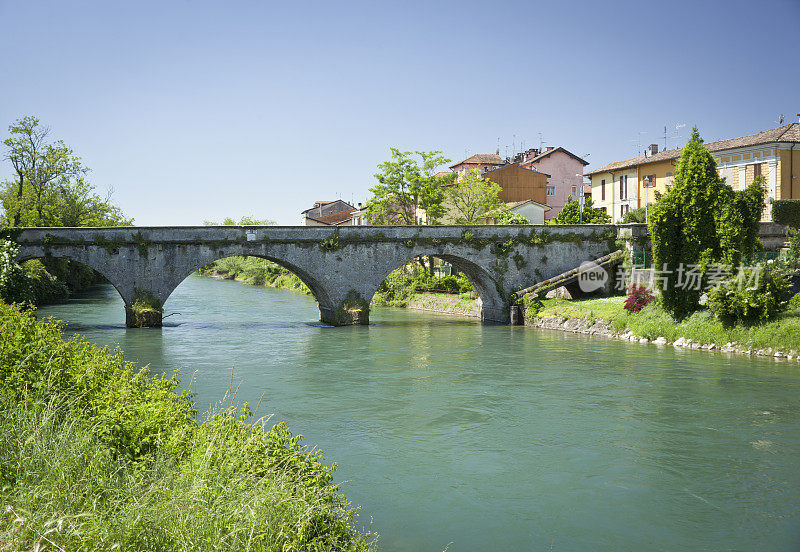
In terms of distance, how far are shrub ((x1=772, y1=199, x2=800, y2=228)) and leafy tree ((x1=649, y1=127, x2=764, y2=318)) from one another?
10655mm

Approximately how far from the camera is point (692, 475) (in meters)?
11.9

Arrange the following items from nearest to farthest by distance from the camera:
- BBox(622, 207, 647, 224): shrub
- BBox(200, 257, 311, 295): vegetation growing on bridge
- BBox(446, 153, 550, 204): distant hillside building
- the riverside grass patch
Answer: the riverside grass patch → BBox(622, 207, 647, 224): shrub → BBox(446, 153, 550, 204): distant hillside building → BBox(200, 257, 311, 295): vegetation growing on bridge

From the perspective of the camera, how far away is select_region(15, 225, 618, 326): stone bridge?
109 ft

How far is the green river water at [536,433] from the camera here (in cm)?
987

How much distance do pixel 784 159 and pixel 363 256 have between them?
2453 cm

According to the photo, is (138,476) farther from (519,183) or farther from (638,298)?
(519,183)

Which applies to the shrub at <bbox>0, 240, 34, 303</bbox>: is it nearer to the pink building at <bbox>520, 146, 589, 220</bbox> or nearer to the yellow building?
the yellow building

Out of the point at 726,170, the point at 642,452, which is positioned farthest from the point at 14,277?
the point at 726,170

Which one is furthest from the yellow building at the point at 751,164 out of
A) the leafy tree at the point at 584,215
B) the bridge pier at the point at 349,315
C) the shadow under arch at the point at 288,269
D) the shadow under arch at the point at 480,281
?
the shadow under arch at the point at 288,269

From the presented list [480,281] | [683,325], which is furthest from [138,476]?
[480,281]

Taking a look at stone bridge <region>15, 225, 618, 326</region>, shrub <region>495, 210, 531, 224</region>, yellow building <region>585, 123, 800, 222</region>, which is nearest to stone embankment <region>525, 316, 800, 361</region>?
stone bridge <region>15, 225, 618, 326</region>

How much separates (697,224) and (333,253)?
56.6ft

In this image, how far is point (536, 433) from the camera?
14.5m

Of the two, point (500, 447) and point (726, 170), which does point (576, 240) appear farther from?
point (500, 447)
